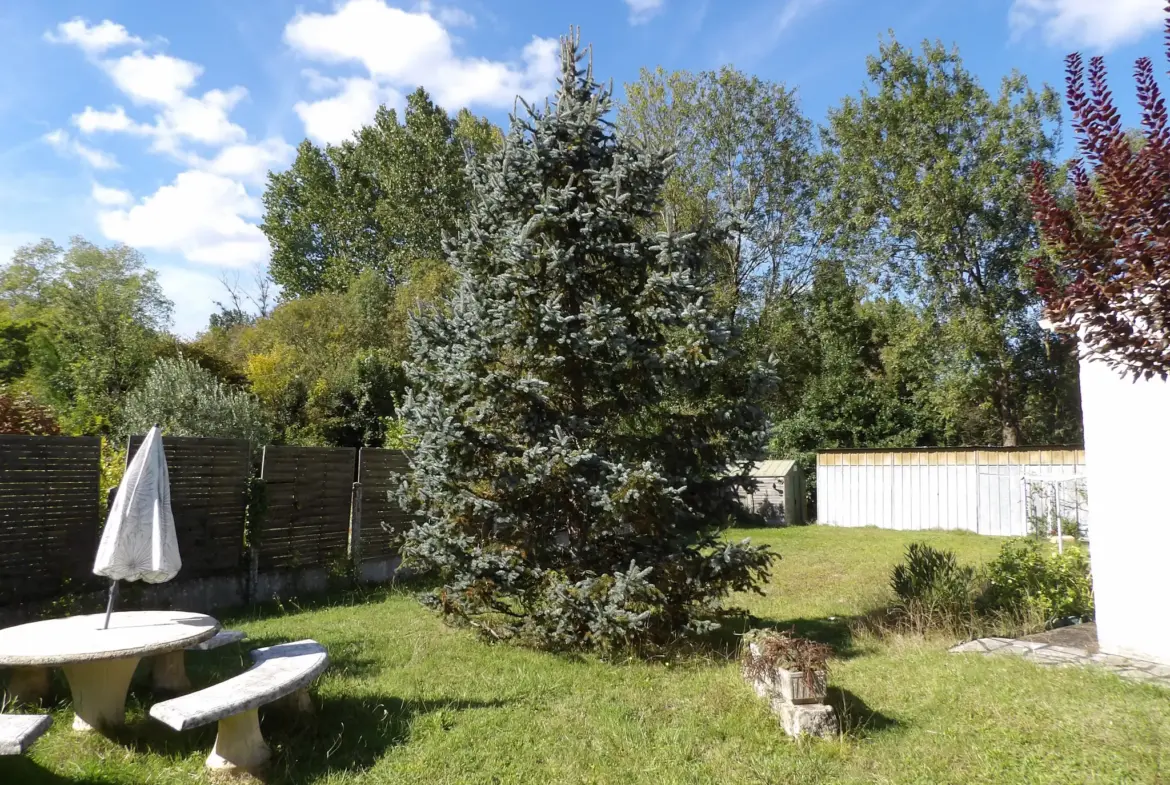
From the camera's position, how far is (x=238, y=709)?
420cm

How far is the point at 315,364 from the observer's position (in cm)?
2325

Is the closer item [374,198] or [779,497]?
[779,497]

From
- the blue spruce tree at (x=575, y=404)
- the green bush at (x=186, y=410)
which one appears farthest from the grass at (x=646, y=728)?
the green bush at (x=186, y=410)

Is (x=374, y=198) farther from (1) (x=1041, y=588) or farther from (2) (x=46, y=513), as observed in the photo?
(1) (x=1041, y=588)

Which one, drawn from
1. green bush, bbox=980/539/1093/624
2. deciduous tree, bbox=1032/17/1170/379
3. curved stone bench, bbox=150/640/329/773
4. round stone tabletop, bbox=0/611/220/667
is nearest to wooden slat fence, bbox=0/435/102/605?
round stone tabletop, bbox=0/611/220/667

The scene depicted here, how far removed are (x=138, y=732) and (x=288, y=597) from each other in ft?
16.3

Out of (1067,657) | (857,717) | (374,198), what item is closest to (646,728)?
(857,717)

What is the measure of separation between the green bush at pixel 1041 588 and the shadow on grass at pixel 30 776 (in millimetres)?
8094

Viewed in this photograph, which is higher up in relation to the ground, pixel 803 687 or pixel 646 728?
pixel 803 687

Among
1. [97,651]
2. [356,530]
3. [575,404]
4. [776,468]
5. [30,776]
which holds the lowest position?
[30,776]

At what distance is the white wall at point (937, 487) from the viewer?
18844 mm

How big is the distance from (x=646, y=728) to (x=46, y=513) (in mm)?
6324

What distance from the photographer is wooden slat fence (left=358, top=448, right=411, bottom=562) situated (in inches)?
444

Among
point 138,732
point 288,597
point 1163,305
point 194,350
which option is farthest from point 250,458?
point 194,350
